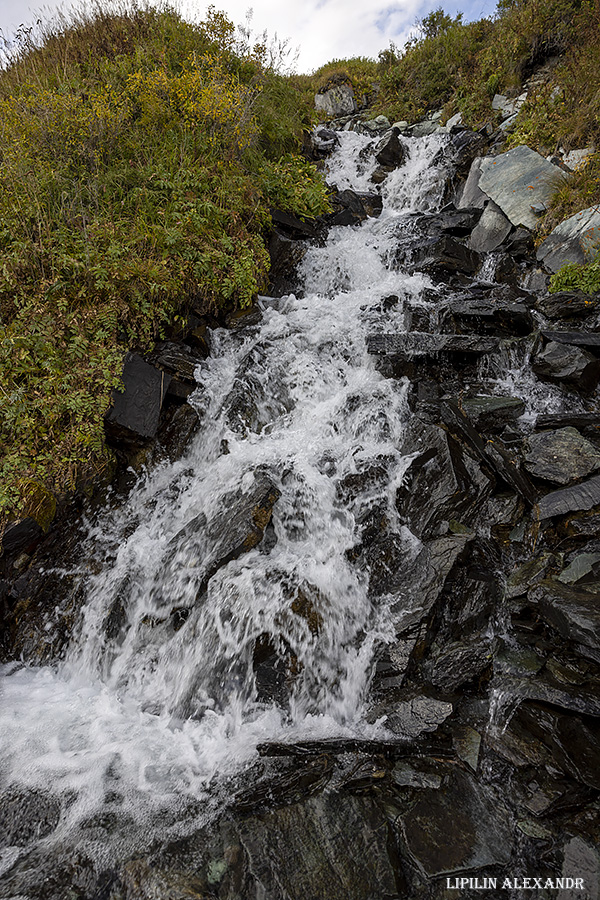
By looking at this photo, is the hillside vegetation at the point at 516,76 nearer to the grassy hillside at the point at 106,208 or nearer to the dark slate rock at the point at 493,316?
the dark slate rock at the point at 493,316

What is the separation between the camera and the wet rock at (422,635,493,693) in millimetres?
4016

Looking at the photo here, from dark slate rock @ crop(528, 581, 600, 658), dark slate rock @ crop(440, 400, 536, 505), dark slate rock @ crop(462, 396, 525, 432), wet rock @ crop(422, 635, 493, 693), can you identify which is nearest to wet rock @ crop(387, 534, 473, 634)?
wet rock @ crop(422, 635, 493, 693)

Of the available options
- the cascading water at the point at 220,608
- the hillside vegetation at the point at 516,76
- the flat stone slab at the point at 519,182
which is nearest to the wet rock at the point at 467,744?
the cascading water at the point at 220,608

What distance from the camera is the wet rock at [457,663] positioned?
4.02 metres

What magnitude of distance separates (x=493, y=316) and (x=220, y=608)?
7.12 metres

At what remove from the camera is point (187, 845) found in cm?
296

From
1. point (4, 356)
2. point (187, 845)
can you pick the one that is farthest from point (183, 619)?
point (4, 356)

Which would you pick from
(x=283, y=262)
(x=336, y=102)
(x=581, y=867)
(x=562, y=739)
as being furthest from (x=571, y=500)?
(x=336, y=102)

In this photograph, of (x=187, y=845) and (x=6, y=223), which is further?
(x=6, y=223)

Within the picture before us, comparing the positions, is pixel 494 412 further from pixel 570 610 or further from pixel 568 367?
pixel 570 610

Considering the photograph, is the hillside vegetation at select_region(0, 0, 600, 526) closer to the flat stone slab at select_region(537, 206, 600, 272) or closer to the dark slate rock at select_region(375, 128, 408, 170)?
the flat stone slab at select_region(537, 206, 600, 272)

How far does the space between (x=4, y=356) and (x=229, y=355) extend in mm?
3596

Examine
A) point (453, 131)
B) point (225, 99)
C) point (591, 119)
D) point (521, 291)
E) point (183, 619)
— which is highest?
point (453, 131)

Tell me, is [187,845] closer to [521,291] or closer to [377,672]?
[377,672]
